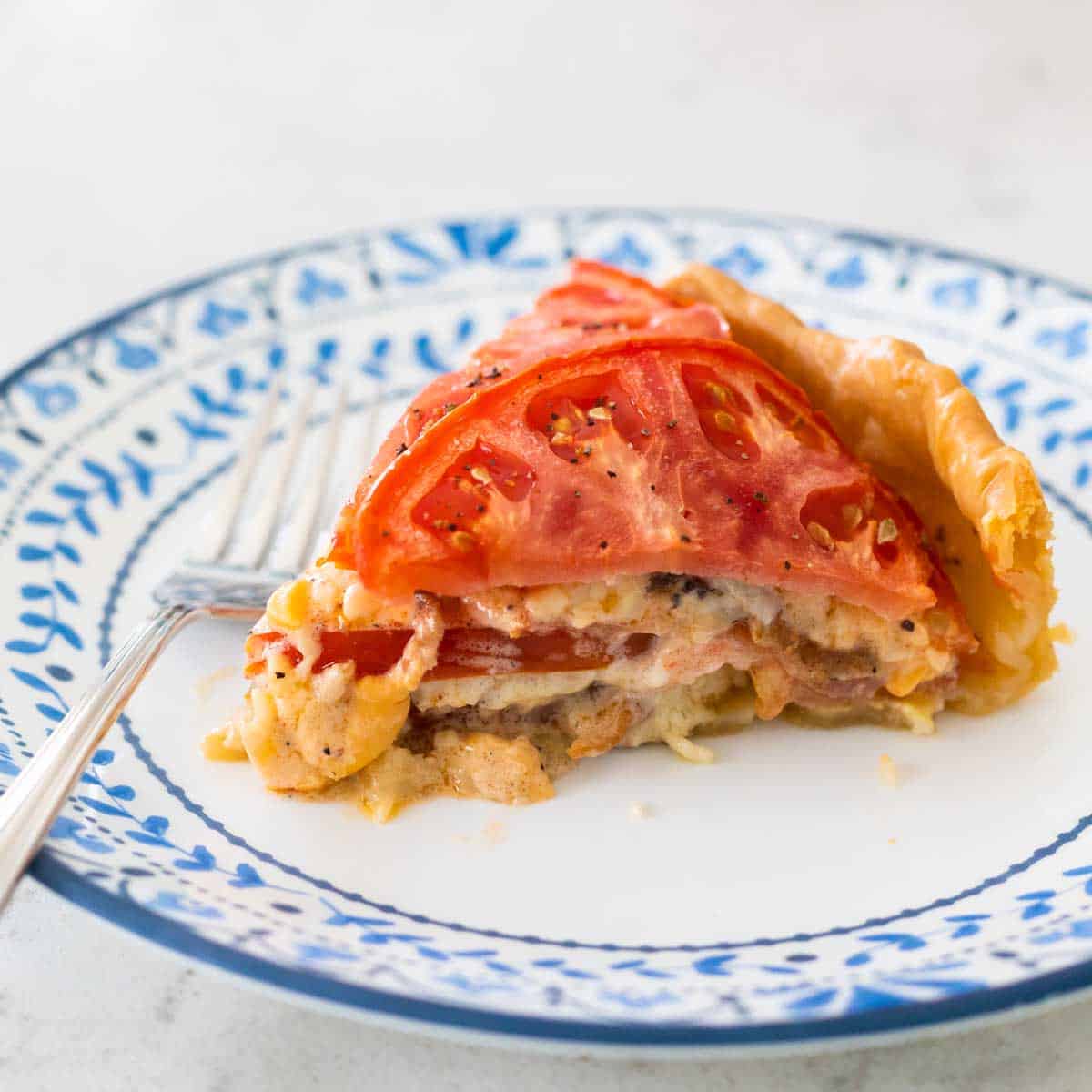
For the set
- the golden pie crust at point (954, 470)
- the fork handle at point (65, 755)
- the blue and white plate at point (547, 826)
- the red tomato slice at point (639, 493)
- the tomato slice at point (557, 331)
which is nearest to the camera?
the blue and white plate at point (547, 826)

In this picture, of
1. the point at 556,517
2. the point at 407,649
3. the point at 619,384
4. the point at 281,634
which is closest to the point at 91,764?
the point at 281,634

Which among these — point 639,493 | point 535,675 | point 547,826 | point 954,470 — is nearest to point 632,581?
point 639,493

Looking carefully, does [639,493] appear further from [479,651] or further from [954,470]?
[954,470]

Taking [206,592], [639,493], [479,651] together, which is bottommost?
[479,651]

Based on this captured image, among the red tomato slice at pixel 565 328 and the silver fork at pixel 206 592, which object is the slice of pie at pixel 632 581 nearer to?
the red tomato slice at pixel 565 328

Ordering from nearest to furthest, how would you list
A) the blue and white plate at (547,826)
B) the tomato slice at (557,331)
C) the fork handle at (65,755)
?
the blue and white plate at (547,826)
the fork handle at (65,755)
the tomato slice at (557,331)

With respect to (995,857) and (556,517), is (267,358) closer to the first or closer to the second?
(556,517)

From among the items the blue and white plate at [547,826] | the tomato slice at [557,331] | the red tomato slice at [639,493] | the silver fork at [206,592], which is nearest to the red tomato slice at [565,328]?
the tomato slice at [557,331]
